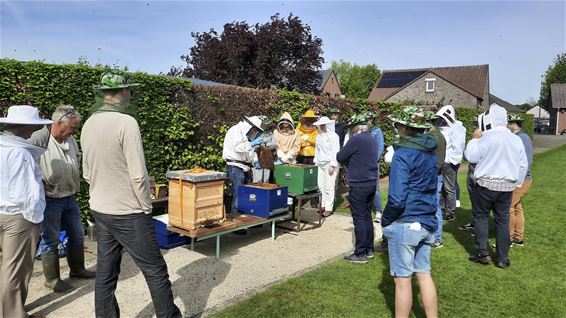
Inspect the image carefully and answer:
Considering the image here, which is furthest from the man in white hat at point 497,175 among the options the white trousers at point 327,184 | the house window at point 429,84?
the house window at point 429,84

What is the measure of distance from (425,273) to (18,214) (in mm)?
3645

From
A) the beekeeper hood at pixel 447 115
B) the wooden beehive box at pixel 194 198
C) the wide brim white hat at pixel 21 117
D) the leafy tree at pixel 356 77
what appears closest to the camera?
the wide brim white hat at pixel 21 117

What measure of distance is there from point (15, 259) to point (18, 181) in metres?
0.68

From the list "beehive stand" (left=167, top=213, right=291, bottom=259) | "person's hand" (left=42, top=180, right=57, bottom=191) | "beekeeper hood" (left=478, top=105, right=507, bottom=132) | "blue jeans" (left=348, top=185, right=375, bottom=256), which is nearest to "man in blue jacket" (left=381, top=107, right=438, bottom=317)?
"blue jeans" (left=348, top=185, right=375, bottom=256)

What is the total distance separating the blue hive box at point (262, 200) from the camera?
22.1 feet

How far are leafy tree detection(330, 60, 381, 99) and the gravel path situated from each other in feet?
222

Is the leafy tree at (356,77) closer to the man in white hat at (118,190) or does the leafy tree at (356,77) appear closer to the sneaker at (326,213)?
the sneaker at (326,213)

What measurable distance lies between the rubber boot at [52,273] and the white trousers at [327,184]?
18.2ft

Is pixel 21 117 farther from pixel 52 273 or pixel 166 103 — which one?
pixel 166 103

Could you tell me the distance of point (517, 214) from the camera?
6.90m

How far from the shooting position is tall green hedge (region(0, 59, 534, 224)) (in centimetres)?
584

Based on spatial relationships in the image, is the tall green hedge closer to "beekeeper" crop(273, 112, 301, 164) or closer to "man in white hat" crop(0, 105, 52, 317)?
"beekeeper" crop(273, 112, 301, 164)

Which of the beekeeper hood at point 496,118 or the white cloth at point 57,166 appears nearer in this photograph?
the white cloth at point 57,166

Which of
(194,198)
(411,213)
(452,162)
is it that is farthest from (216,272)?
(452,162)
